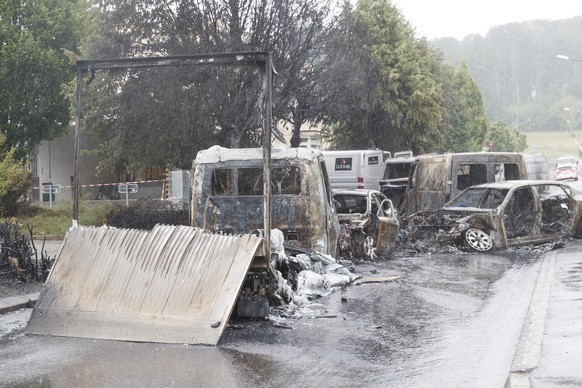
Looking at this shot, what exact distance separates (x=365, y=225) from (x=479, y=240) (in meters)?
3.02

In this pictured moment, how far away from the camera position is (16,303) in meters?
9.64

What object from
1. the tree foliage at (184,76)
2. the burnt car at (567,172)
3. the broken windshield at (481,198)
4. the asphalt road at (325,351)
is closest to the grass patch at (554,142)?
the burnt car at (567,172)

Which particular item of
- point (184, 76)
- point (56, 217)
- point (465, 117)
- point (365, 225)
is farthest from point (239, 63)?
point (465, 117)

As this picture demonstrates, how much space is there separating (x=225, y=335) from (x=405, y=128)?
30205 mm

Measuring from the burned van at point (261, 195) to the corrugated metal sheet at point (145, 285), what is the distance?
10.2 ft

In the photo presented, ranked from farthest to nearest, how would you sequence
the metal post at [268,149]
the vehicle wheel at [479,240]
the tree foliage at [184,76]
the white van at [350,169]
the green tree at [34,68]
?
1. the green tree at [34,68]
2. the white van at [350,169]
3. the tree foliage at [184,76]
4. the vehicle wheel at [479,240]
5. the metal post at [268,149]

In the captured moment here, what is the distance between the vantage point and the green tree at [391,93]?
33906mm

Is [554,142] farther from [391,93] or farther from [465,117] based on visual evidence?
[391,93]

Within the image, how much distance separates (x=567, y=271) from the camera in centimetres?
1245

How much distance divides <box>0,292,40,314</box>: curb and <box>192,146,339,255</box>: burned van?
8.96 ft

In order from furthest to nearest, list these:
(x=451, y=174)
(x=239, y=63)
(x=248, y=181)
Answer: (x=451, y=174) < (x=248, y=181) < (x=239, y=63)

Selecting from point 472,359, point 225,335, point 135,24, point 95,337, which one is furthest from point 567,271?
point 135,24

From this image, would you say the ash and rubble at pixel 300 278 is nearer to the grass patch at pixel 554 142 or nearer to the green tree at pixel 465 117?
the green tree at pixel 465 117

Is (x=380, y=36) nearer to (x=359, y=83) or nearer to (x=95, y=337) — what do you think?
(x=359, y=83)
